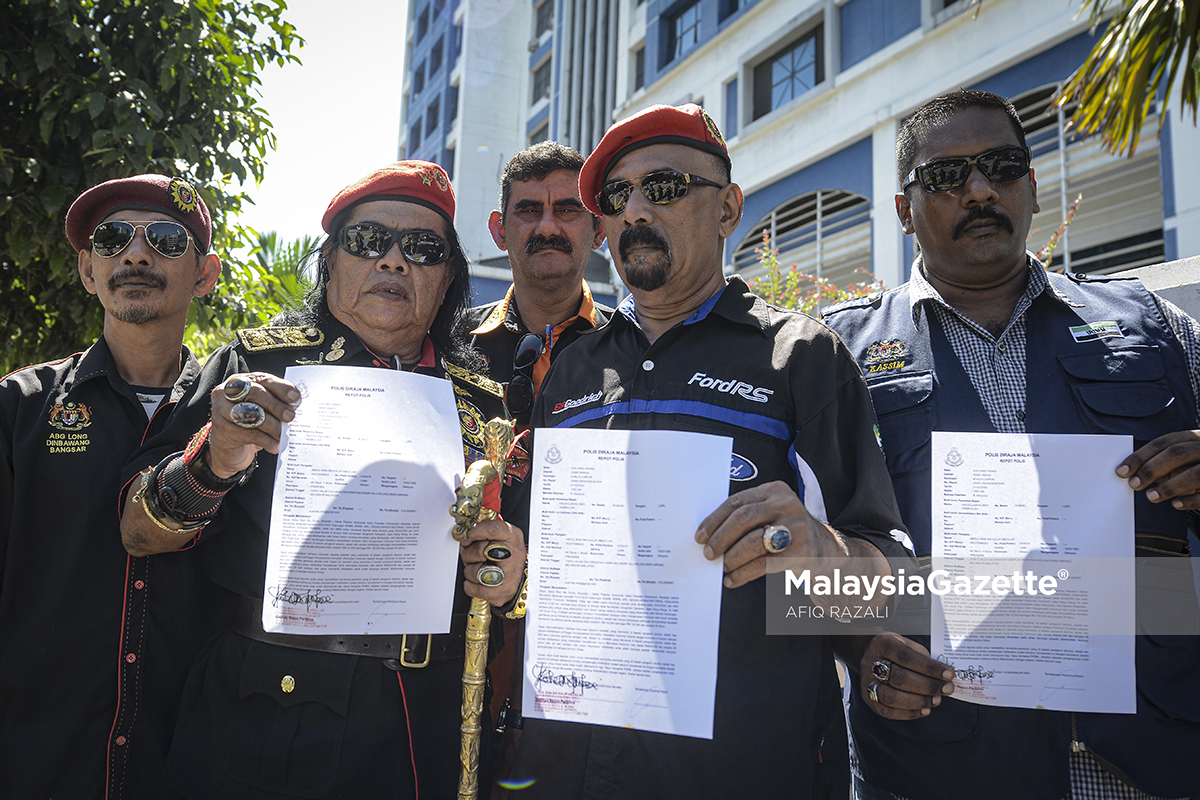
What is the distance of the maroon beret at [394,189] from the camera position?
2650 millimetres

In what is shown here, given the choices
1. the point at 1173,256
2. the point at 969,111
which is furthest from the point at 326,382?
the point at 1173,256

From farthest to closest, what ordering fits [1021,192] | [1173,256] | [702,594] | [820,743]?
[1173,256], [1021,192], [820,743], [702,594]

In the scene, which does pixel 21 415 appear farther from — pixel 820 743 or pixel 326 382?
pixel 820 743

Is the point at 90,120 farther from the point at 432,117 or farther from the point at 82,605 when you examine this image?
the point at 432,117

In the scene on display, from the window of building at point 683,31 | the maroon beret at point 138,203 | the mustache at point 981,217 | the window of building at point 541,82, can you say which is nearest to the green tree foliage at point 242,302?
the maroon beret at point 138,203

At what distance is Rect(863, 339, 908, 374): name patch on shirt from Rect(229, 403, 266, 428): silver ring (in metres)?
1.78

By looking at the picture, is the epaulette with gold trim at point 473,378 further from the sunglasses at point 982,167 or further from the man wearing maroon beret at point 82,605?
the sunglasses at point 982,167

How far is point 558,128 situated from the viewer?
872 inches

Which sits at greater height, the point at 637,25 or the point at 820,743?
the point at 637,25

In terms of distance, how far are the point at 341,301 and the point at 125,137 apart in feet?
8.66

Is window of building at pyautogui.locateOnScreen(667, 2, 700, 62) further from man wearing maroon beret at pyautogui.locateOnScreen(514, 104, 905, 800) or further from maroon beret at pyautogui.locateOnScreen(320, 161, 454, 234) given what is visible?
man wearing maroon beret at pyautogui.locateOnScreen(514, 104, 905, 800)

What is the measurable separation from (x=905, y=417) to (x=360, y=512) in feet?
5.17

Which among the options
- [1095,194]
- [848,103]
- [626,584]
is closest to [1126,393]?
[626,584]

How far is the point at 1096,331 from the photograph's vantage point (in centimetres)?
229
